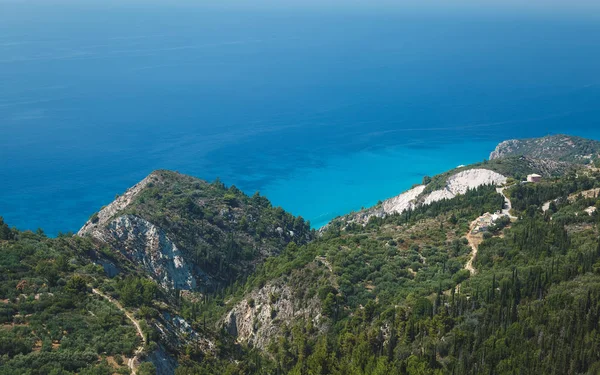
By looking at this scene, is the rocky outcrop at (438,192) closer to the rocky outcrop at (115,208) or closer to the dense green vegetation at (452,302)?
the dense green vegetation at (452,302)

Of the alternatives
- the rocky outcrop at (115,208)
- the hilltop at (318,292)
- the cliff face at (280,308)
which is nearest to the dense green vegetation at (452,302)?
the hilltop at (318,292)

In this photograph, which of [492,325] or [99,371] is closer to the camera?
[99,371]

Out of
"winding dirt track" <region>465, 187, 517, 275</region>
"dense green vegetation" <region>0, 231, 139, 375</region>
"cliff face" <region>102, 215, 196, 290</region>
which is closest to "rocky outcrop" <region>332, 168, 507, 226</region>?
"winding dirt track" <region>465, 187, 517, 275</region>

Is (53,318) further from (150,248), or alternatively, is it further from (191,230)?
(191,230)

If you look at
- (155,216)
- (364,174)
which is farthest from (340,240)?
(364,174)

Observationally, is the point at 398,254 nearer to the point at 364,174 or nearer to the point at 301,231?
the point at 301,231

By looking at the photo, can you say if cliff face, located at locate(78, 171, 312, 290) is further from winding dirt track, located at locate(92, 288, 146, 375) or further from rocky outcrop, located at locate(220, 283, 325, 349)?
winding dirt track, located at locate(92, 288, 146, 375)
